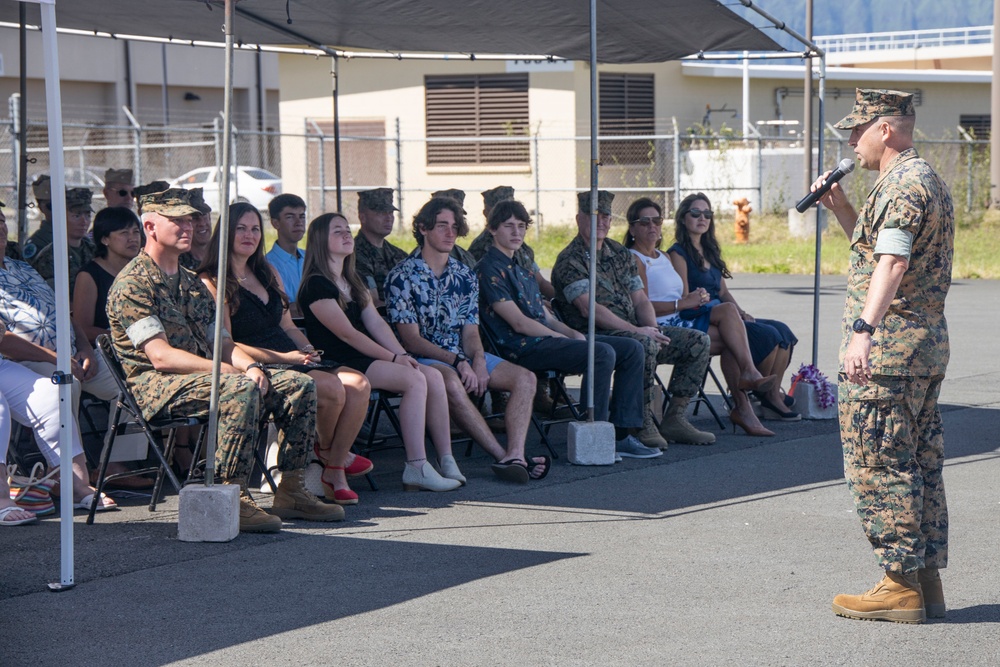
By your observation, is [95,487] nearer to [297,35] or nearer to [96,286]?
[96,286]

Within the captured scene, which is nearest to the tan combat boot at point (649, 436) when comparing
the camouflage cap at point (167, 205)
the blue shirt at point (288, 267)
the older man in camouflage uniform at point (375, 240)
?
the older man in camouflage uniform at point (375, 240)

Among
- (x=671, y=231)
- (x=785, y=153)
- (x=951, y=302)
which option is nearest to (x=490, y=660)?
(x=951, y=302)

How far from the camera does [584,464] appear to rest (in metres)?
7.66

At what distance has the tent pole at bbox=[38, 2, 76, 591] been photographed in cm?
490

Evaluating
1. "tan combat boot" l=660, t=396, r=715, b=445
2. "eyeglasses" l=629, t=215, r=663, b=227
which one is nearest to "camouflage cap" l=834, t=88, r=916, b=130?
"tan combat boot" l=660, t=396, r=715, b=445

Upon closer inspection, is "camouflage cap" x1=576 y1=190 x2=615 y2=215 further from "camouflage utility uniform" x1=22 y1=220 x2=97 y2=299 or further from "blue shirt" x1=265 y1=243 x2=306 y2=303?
"camouflage utility uniform" x1=22 y1=220 x2=97 y2=299

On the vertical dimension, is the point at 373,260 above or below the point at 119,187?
below

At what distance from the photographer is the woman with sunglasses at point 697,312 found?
8.68 metres

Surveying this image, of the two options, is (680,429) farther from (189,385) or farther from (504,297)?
(189,385)

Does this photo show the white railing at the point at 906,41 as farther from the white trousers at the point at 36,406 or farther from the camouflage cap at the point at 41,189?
the white trousers at the point at 36,406

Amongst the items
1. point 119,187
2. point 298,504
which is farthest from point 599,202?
point 119,187

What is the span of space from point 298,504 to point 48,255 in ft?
9.28

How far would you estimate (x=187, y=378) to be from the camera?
245 inches

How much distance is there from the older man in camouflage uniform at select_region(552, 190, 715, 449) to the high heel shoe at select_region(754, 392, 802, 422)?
0.75 meters
